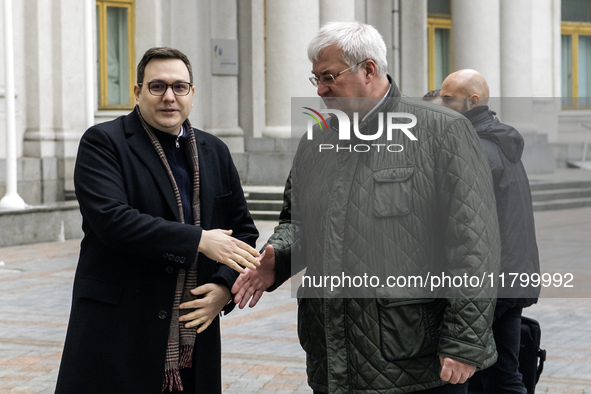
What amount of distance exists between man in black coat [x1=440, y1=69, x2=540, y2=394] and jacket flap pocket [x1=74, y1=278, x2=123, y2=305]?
75.4 inches

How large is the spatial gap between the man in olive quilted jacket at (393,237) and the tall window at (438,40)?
81.9 ft

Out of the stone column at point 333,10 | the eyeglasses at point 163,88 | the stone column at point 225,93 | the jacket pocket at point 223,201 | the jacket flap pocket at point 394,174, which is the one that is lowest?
the jacket pocket at point 223,201

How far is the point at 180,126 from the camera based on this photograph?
371 cm

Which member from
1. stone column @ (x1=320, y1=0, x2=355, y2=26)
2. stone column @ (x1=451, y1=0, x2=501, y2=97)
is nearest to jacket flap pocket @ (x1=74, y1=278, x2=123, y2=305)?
stone column @ (x1=320, y1=0, x2=355, y2=26)

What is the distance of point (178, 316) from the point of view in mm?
3674

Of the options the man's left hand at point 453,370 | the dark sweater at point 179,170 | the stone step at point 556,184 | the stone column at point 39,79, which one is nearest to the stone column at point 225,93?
the stone column at point 39,79

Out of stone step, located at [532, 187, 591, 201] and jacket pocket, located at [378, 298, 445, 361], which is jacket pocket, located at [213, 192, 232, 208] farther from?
stone step, located at [532, 187, 591, 201]

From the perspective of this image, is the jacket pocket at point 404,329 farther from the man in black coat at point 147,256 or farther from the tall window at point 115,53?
the tall window at point 115,53

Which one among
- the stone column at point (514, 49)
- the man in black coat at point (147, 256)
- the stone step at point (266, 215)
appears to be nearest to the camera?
the man in black coat at point (147, 256)

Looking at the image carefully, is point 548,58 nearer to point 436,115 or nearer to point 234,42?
point 234,42

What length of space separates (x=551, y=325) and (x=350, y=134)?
5.70 metres

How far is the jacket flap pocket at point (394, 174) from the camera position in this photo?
130 inches

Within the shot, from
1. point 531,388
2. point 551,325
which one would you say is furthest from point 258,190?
point 531,388

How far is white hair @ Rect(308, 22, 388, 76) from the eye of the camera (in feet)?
11.0
